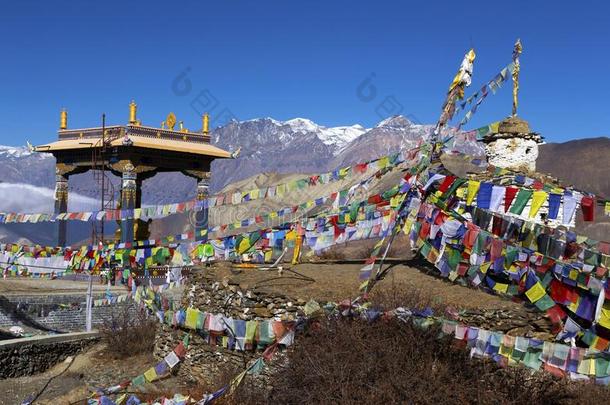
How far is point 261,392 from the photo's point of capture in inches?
348

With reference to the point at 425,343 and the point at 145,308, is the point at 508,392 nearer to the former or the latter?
the point at 425,343

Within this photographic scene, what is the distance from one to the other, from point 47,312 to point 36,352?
464 centimetres

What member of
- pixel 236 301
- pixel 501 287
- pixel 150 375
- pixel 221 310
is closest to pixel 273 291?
pixel 236 301

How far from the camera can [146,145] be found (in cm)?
2597

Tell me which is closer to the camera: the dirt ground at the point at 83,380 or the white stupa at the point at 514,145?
the dirt ground at the point at 83,380

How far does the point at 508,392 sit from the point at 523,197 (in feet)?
12.7

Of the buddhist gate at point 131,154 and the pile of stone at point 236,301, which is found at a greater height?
the buddhist gate at point 131,154

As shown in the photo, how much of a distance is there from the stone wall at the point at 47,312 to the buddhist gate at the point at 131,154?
7203mm

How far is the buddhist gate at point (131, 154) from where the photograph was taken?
26.2 metres

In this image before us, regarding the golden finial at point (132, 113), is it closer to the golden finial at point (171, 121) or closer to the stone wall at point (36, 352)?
the golden finial at point (171, 121)

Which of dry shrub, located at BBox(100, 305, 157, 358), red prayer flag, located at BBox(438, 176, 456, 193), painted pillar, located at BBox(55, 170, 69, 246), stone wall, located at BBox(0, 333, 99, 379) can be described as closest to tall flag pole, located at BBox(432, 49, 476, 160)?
red prayer flag, located at BBox(438, 176, 456, 193)

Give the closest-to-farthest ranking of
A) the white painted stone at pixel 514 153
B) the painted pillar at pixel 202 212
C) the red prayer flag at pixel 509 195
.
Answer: the red prayer flag at pixel 509 195, the white painted stone at pixel 514 153, the painted pillar at pixel 202 212

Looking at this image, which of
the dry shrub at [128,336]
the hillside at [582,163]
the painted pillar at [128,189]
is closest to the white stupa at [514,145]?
the dry shrub at [128,336]

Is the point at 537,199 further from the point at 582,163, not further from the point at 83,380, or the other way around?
the point at 582,163
